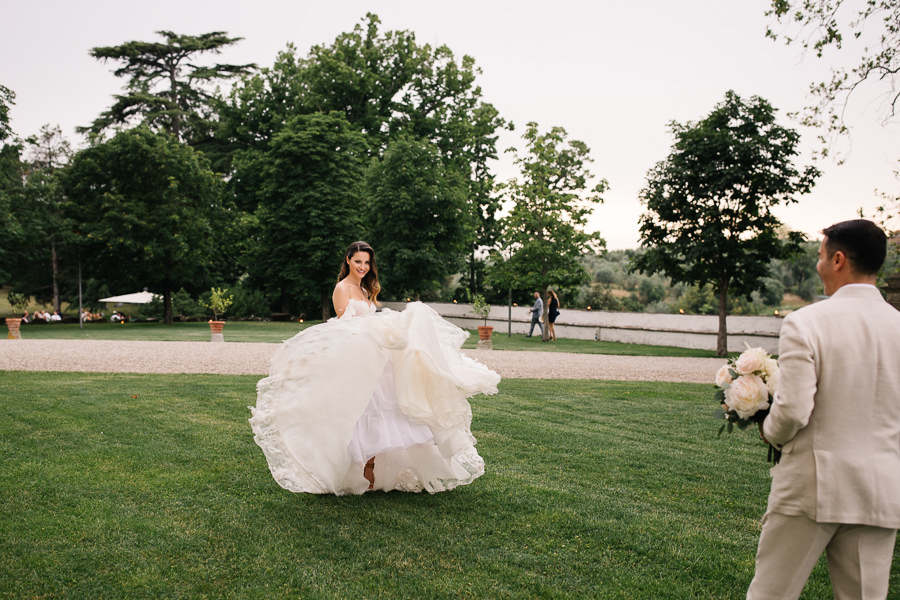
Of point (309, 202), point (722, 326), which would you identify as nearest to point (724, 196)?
point (722, 326)

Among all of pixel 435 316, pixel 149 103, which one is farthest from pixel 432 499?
pixel 149 103

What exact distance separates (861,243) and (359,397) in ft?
10.8

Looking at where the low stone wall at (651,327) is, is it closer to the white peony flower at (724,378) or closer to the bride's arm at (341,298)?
the bride's arm at (341,298)

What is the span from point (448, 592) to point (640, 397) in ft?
26.4

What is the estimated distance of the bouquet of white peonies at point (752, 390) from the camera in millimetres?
2725

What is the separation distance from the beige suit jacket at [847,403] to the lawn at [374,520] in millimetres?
1556

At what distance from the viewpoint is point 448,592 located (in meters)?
3.64

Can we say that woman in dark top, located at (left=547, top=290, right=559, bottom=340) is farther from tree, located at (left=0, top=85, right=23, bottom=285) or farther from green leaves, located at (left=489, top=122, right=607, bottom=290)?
tree, located at (left=0, top=85, right=23, bottom=285)

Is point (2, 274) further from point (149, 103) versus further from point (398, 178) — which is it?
point (398, 178)

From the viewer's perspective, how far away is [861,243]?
2551mm

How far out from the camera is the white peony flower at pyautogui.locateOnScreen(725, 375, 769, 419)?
272 centimetres

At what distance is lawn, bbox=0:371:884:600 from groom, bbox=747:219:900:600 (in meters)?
1.36

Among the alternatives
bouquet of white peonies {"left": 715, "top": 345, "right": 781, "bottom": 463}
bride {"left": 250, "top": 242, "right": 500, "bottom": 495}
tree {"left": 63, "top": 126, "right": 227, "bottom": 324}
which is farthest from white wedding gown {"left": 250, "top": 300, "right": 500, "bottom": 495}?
tree {"left": 63, "top": 126, "right": 227, "bottom": 324}

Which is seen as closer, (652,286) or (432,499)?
(432,499)
